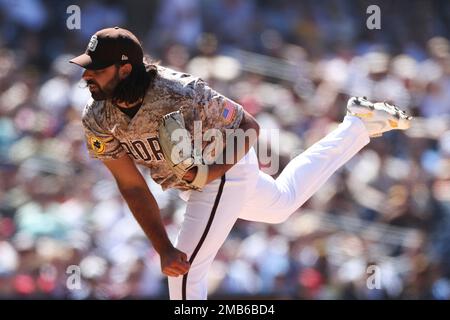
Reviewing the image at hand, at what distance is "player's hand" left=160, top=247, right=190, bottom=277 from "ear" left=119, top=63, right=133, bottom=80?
37.6 inches

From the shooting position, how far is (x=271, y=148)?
375 inches

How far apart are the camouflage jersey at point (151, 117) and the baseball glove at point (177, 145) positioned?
8cm

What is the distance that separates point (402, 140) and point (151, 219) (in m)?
4.53

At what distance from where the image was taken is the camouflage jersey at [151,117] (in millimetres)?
5594

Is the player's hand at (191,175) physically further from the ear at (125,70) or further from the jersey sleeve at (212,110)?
the ear at (125,70)

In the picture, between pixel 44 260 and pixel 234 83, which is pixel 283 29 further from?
pixel 44 260

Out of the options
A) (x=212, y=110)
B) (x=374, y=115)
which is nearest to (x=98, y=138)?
(x=212, y=110)

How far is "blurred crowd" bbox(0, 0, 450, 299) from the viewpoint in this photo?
8.84 metres

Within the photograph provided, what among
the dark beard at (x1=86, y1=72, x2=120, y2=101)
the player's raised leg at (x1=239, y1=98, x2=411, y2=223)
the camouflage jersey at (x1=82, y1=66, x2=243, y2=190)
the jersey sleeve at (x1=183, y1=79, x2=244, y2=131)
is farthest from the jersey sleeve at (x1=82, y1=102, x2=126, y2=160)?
the player's raised leg at (x1=239, y1=98, x2=411, y2=223)

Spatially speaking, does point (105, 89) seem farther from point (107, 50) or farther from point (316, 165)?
point (316, 165)

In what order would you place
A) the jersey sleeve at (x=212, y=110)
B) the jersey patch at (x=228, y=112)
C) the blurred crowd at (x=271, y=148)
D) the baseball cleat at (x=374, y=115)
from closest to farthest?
the jersey sleeve at (x=212, y=110), the jersey patch at (x=228, y=112), the baseball cleat at (x=374, y=115), the blurred crowd at (x=271, y=148)

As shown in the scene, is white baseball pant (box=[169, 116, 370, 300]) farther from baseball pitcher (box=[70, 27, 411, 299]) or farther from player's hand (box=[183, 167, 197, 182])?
player's hand (box=[183, 167, 197, 182])

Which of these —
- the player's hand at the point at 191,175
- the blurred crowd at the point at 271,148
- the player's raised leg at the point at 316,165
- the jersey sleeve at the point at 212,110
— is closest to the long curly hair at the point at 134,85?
the jersey sleeve at the point at 212,110

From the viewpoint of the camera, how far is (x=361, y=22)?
36.2ft
